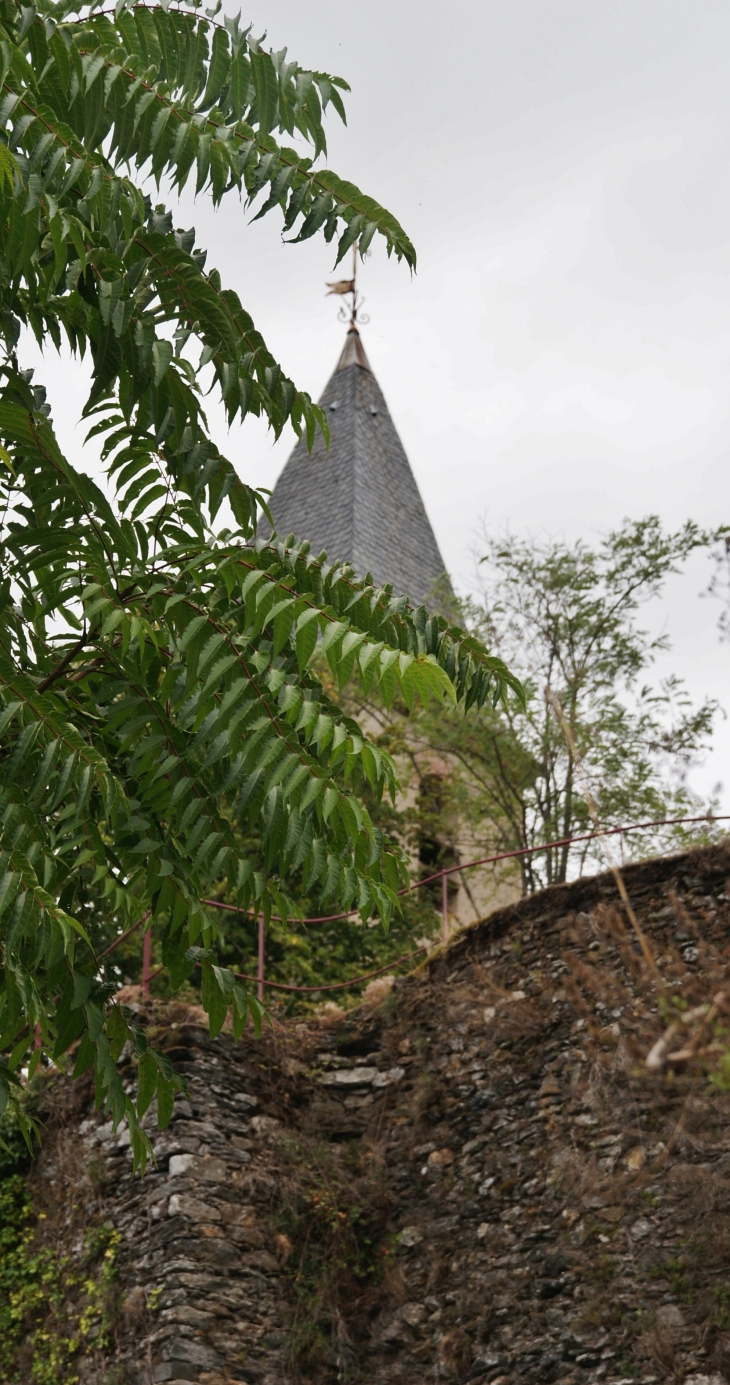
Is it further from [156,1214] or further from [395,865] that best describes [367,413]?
[395,865]

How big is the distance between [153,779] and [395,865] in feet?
3.30

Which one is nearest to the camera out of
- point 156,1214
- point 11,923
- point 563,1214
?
point 11,923

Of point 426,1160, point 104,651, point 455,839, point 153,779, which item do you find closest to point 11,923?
point 153,779

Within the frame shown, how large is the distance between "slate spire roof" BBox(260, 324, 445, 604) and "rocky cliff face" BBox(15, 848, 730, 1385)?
12.5 metres

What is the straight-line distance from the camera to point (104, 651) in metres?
4.52

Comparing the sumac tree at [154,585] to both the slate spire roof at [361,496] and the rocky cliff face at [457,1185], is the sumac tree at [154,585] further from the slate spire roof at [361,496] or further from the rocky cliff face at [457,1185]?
the slate spire roof at [361,496]

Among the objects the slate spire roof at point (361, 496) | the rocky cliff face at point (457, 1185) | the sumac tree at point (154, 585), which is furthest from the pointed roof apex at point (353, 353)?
the sumac tree at point (154, 585)

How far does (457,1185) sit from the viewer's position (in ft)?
27.2

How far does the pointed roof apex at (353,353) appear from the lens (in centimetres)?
2817

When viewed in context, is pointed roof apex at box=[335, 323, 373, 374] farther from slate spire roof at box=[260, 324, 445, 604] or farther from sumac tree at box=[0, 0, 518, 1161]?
sumac tree at box=[0, 0, 518, 1161]

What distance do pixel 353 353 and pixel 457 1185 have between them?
22.6 meters

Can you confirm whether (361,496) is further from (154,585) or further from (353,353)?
(154,585)

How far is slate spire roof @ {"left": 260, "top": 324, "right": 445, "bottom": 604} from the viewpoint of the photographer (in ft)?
73.4

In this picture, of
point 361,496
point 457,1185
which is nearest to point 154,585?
point 457,1185
